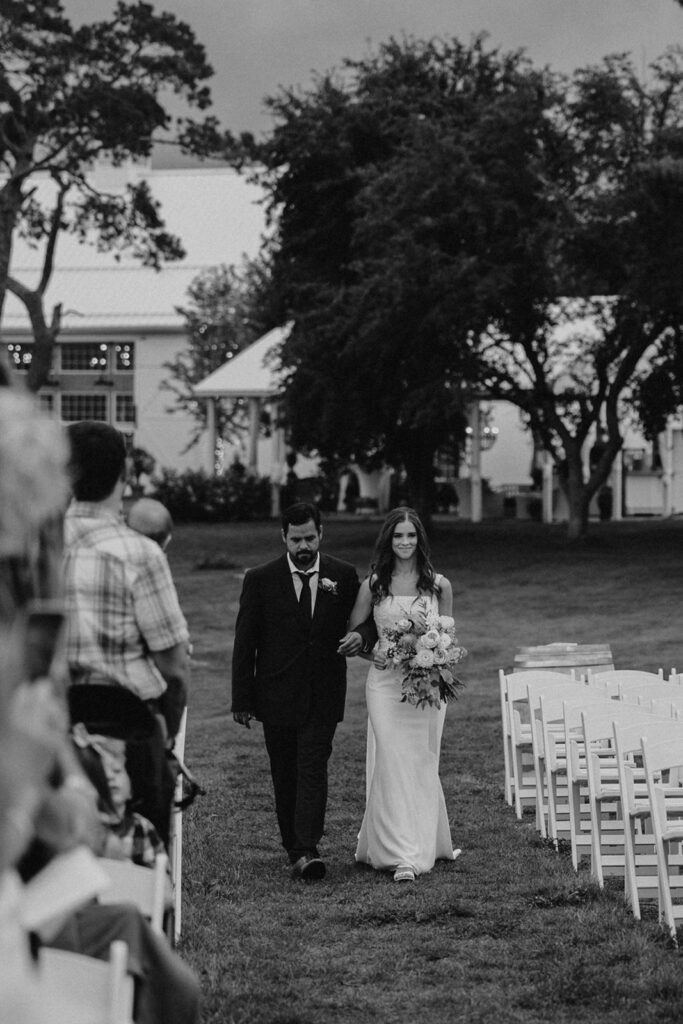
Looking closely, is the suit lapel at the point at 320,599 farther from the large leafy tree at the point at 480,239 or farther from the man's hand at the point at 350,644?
the large leafy tree at the point at 480,239

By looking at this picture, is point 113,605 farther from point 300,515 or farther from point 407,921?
point 300,515

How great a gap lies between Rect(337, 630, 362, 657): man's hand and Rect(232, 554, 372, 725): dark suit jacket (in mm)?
128

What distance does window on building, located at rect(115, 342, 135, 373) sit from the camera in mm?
69750

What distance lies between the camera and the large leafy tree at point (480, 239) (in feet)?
96.6

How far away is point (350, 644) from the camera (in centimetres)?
947

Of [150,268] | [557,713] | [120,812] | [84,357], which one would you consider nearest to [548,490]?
[150,268]

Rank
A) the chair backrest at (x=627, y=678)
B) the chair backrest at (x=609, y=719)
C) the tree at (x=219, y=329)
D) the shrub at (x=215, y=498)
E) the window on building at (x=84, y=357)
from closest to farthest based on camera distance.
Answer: the chair backrest at (x=609, y=719) → the chair backrest at (x=627, y=678) → the shrub at (x=215, y=498) → the tree at (x=219, y=329) → the window on building at (x=84, y=357)

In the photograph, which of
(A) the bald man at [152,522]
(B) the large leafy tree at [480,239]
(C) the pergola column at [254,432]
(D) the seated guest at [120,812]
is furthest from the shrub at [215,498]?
(D) the seated guest at [120,812]

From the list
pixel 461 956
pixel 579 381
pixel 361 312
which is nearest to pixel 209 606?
pixel 361 312

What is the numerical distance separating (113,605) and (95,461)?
1.37 feet

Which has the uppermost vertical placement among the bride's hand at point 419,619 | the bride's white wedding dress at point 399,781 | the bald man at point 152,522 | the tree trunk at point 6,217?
the tree trunk at point 6,217

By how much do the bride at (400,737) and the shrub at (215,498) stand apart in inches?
1372

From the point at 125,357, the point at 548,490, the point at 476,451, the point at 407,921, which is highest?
the point at 125,357

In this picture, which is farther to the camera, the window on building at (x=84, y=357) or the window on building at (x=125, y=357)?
the window on building at (x=84, y=357)
